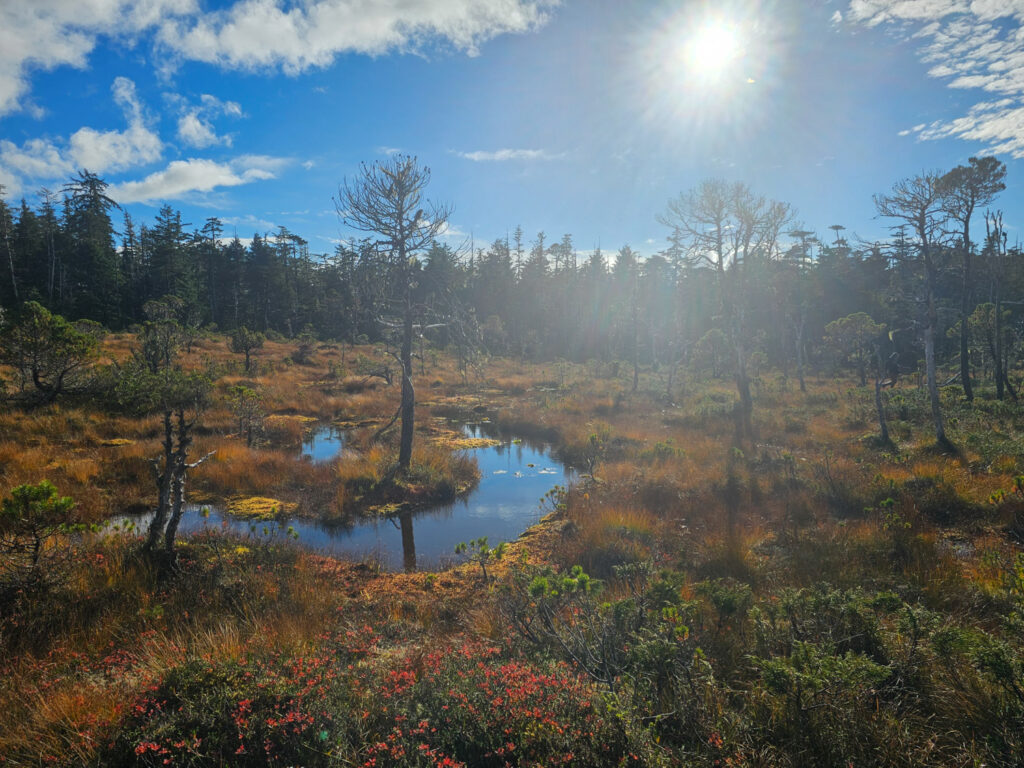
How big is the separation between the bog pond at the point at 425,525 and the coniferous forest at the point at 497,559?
100 mm

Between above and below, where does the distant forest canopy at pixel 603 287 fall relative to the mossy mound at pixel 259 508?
above

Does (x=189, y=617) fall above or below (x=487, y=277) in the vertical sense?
below

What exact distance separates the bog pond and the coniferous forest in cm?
10

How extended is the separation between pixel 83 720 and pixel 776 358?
54174mm

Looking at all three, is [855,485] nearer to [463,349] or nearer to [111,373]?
[463,349]

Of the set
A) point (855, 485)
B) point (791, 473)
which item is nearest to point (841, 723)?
point (855, 485)

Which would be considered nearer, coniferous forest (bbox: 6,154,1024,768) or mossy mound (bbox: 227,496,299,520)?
coniferous forest (bbox: 6,154,1024,768)

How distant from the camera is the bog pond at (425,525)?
919 centimetres

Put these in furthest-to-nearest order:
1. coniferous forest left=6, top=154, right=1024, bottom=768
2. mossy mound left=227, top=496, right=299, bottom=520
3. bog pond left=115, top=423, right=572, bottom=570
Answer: mossy mound left=227, top=496, right=299, bottom=520
bog pond left=115, top=423, right=572, bottom=570
coniferous forest left=6, top=154, right=1024, bottom=768

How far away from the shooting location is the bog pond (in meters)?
9.19

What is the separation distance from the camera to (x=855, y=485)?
32.9 feet

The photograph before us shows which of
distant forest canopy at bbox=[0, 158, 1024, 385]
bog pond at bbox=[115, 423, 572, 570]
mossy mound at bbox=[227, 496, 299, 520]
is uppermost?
distant forest canopy at bbox=[0, 158, 1024, 385]

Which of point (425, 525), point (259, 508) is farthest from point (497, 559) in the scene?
point (259, 508)

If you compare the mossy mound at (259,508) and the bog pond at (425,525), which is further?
the mossy mound at (259,508)
